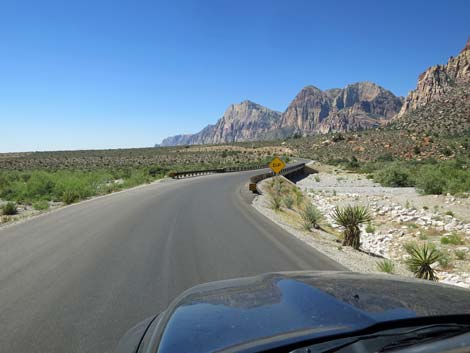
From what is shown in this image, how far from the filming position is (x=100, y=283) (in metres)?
6.78

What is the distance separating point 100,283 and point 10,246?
15.5ft

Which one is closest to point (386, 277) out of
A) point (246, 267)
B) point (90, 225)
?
point (246, 267)

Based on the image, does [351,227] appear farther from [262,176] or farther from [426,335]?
[262,176]

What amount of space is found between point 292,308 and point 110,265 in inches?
250

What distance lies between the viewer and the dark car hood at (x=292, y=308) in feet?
6.86

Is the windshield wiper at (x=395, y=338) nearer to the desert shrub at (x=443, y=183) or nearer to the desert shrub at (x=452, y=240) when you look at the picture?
the desert shrub at (x=452, y=240)

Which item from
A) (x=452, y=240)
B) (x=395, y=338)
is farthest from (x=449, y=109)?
(x=395, y=338)

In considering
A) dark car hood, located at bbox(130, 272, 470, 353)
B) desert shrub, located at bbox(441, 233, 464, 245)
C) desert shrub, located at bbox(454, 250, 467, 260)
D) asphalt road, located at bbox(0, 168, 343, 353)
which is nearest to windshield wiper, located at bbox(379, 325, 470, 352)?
dark car hood, located at bbox(130, 272, 470, 353)

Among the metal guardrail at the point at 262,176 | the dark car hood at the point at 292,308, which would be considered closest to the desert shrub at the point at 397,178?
the metal guardrail at the point at 262,176

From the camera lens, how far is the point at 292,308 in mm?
2430

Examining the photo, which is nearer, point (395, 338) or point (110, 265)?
point (395, 338)

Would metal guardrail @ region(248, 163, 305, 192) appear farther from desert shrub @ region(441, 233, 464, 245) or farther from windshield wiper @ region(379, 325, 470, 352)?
windshield wiper @ region(379, 325, 470, 352)

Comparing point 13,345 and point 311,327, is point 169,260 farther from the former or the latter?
point 311,327

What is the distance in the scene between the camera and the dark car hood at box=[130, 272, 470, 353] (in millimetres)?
2092
